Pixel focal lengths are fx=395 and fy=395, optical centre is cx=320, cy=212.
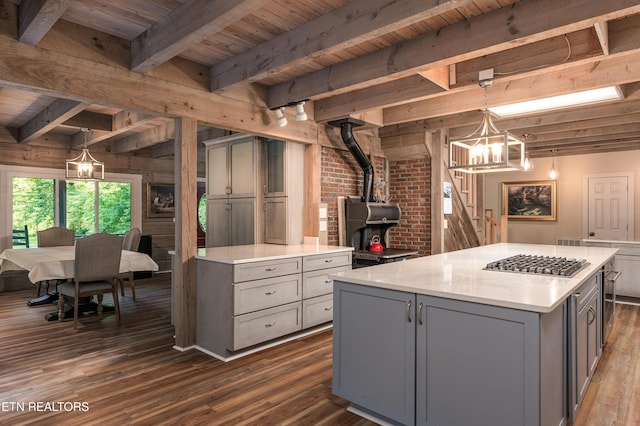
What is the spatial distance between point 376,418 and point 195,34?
2.65 metres

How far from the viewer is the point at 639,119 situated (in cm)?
479

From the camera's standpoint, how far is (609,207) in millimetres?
8008

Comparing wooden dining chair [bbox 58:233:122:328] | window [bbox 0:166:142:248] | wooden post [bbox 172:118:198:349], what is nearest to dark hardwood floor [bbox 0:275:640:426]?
wooden post [bbox 172:118:198:349]

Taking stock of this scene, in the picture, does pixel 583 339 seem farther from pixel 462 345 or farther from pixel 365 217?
pixel 365 217

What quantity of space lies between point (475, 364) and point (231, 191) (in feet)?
13.2

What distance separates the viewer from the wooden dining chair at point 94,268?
4242 mm

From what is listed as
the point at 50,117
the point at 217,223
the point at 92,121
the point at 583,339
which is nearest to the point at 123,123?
the point at 92,121

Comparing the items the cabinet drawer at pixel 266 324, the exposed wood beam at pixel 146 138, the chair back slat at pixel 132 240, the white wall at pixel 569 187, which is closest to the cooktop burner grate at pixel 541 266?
the cabinet drawer at pixel 266 324

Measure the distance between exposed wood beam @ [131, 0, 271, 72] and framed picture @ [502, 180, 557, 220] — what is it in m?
8.35

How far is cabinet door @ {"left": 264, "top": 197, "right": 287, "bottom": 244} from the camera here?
4.82 m

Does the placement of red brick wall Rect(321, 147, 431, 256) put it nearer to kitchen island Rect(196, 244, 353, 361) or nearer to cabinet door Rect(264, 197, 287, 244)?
cabinet door Rect(264, 197, 287, 244)

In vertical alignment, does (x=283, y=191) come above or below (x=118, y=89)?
below

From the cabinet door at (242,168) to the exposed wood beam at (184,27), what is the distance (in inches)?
78.9

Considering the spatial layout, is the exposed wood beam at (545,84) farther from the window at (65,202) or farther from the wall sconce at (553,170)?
the window at (65,202)
